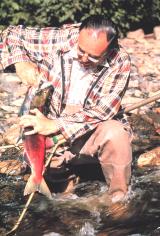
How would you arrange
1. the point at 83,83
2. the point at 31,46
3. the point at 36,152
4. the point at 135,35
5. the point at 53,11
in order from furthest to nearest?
the point at 135,35
the point at 53,11
the point at 31,46
the point at 83,83
the point at 36,152

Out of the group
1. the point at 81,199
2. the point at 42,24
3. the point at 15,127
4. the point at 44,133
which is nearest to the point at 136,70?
the point at 42,24

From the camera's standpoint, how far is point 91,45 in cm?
496

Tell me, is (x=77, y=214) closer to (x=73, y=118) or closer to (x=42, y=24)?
(x=73, y=118)

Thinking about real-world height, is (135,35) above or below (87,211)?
below

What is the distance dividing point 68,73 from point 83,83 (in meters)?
0.16

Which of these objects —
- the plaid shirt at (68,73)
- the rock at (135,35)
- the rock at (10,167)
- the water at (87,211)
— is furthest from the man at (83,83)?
the rock at (135,35)

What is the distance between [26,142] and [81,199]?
117 cm

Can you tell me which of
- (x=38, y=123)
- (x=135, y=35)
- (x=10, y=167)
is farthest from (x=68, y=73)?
(x=135, y=35)

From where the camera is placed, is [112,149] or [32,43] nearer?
[112,149]

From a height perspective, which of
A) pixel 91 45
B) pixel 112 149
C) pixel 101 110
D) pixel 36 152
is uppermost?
pixel 91 45

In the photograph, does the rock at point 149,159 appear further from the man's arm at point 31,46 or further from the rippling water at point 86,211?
the man's arm at point 31,46

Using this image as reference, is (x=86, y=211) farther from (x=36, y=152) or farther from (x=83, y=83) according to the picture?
(x=83, y=83)

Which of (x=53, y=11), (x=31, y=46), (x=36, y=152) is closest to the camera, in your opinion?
(x=36, y=152)

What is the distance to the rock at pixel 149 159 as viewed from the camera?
666 centimetres
